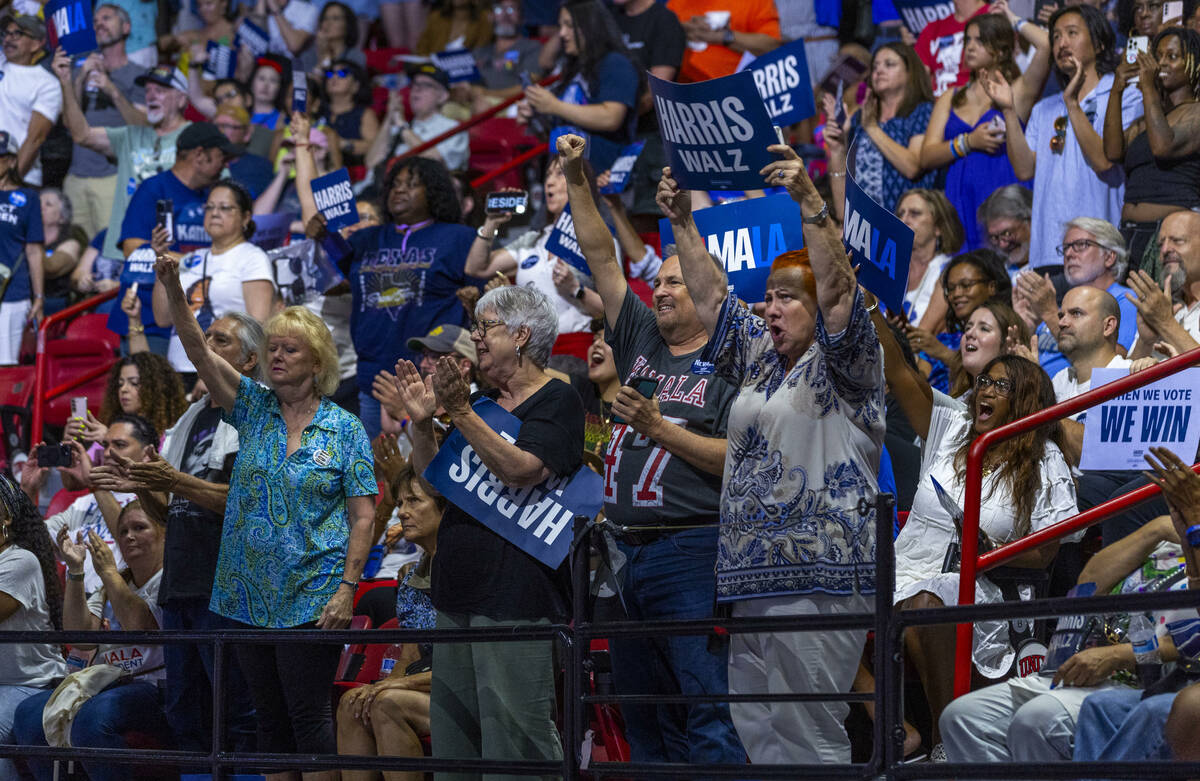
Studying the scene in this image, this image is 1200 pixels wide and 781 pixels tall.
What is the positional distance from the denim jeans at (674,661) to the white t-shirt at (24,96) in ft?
27.0

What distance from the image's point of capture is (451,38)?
14312 mm

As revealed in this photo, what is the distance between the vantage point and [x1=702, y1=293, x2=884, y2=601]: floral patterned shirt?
4.37 meters

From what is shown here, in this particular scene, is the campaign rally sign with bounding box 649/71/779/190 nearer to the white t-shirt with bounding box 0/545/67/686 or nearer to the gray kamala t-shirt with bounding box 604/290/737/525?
the gray kamala t-shirt with bounding box 604/290/737/525

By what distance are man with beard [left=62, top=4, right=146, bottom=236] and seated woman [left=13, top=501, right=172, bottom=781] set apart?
18.0ft

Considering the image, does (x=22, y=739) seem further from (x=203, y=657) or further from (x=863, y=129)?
(x=863, y=129)

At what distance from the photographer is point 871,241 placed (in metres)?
4.51

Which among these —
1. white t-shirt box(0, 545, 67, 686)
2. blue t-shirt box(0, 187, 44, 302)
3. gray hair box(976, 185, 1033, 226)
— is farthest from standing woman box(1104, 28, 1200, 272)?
blue t-shirt box(0, 187, 44, 302)

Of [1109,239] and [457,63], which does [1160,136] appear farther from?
[457,63]

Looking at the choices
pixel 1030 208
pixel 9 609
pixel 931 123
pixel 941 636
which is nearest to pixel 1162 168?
pixel 1030 208

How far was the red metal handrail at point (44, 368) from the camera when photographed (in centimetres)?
945

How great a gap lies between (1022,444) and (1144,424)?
18.3 inches

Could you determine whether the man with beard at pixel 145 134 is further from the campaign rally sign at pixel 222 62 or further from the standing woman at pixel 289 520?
the standing woman at pixel 289 520

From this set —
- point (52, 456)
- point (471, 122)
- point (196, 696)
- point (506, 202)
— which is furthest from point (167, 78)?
point (196, 696)

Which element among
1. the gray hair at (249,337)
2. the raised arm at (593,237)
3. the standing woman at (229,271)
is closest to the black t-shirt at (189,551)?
the gray hair at (249,337)
